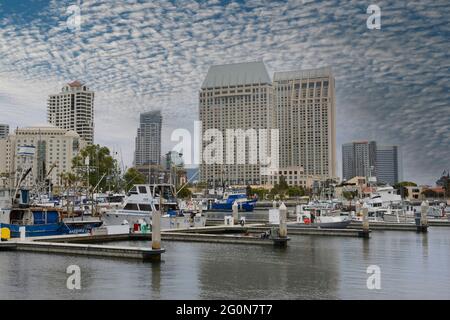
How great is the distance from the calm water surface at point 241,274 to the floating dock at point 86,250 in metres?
0.84

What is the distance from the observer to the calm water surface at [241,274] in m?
24.5

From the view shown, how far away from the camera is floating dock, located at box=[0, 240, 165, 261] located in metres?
33.6

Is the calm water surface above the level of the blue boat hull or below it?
below

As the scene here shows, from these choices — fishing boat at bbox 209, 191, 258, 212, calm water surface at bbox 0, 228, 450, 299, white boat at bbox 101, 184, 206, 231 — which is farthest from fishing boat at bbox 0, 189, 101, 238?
fishing boat at bbox 209, 191, 258, 212

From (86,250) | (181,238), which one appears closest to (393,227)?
(181,238)

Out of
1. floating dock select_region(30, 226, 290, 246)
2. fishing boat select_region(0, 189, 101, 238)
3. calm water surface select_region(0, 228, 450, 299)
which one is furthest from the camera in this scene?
fishing boat select_region(0, 189, 101, 238)

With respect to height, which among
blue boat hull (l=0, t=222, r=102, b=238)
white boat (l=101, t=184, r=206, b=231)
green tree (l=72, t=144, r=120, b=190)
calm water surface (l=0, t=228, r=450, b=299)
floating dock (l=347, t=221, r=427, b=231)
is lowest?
calm water surface (l=0, t=228, r=450, b=299)

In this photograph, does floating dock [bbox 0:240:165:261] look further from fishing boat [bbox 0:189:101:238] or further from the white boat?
the white boat

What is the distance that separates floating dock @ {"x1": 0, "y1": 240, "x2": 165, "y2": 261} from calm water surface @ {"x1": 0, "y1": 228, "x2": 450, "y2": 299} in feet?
2.75

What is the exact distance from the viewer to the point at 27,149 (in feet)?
173

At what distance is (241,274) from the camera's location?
98.8 feet

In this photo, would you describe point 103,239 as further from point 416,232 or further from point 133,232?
point 416,232

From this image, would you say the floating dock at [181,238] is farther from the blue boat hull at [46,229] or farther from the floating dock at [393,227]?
the floating dock at [393,227]
